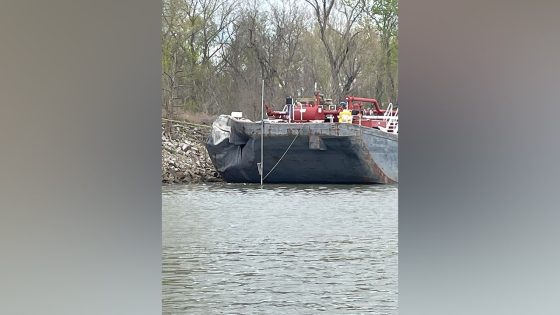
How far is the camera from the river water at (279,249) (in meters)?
6.62

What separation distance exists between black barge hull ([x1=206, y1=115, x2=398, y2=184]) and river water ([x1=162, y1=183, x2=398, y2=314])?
18 cm

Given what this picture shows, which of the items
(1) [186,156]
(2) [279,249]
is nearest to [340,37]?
(1) [186,156]

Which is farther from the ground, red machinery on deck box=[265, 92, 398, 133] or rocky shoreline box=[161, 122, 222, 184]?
red machinery on deck box=[265, 92, 398, 133]

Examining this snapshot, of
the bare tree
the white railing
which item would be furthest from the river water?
the bare tree

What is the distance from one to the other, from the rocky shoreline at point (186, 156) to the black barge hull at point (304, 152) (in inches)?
7.1

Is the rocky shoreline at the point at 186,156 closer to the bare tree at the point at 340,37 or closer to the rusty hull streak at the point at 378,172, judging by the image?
the bare tree at the point at 340,37

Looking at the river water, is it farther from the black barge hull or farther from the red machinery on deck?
the red machinery on deck

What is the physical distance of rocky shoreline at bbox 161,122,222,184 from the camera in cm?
1146

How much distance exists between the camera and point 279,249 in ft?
29.4

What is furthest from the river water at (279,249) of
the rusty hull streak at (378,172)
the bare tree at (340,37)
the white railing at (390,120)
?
the bare tree at (340,37)

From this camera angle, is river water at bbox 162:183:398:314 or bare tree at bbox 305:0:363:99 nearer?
river water at bbox 162:183:398:314
